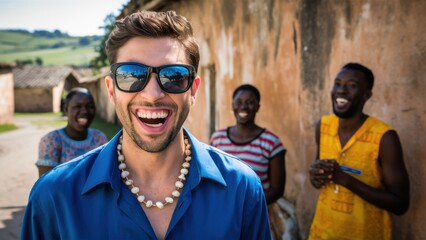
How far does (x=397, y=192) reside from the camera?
2475mm

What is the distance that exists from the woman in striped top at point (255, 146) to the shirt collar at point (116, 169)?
1430 mm

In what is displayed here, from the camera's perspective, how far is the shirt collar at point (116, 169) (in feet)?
5.34

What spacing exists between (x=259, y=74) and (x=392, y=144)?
3.07m

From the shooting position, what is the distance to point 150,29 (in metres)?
A: 1.69

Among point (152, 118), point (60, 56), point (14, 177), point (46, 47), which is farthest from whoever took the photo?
point (46, 47)

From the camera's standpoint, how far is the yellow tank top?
2.58m

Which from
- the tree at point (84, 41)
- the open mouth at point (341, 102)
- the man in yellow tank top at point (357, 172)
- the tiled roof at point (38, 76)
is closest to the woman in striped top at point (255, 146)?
the man in yellow tank top at point (357, 172)

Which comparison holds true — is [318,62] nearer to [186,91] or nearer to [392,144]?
[392,144]

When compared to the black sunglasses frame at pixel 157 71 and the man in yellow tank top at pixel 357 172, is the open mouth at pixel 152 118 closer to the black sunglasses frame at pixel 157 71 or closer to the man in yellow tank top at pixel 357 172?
the black sunglasses frame at pixel 157 71

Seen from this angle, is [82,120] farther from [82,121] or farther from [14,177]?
[14,177]

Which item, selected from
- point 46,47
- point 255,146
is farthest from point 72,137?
point 46,47

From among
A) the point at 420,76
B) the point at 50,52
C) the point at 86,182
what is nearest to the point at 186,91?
the point at 86,182

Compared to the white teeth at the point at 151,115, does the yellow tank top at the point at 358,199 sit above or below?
below

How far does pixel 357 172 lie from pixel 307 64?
6.46 ft
